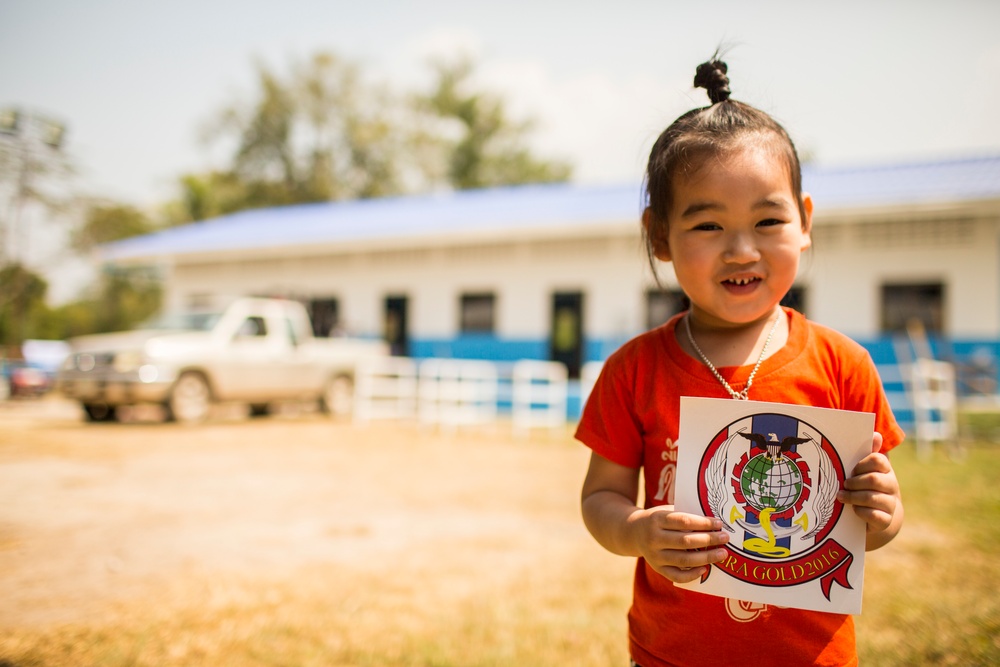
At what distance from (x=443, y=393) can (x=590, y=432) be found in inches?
369

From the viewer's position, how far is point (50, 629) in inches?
98.8

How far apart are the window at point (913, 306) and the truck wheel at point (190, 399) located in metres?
11.2

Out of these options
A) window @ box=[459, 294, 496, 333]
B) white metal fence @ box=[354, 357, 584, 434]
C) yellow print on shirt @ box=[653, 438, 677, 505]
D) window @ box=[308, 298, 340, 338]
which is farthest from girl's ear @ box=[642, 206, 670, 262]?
window @ box=[308, 298, 340, 338]

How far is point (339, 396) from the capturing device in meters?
12.0

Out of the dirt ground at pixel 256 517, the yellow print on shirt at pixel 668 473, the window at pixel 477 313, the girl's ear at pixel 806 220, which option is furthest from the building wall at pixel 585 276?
the yellow print on shirt at pixel 668 473

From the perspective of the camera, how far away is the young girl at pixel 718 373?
1146 millimetres

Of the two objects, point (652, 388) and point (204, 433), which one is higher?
point (652, 388)

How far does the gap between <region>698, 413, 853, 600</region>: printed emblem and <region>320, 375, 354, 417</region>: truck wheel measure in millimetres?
11169

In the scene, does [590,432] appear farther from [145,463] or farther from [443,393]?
[443,393]

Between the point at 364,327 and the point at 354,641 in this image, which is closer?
the point at 354,641

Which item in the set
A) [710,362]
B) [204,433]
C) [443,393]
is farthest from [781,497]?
[443,393]

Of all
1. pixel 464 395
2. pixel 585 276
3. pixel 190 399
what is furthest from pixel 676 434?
pixel 585 276

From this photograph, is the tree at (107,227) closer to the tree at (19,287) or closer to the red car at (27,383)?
the tree at (19,287)

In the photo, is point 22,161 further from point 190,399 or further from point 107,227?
point 107,227
